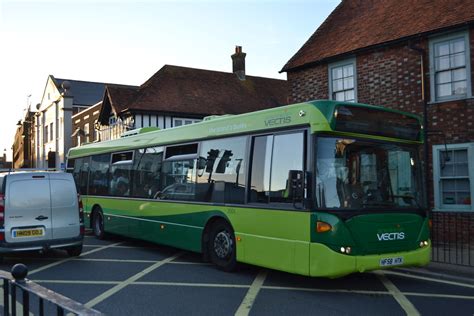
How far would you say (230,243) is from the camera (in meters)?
8.66

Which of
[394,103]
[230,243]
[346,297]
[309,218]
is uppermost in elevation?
[394,103]

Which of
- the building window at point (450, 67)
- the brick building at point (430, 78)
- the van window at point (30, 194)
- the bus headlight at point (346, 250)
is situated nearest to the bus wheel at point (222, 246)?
the bus headlight at point (346, 250)

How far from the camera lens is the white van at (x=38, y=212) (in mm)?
9367

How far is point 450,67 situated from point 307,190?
7.91 metres

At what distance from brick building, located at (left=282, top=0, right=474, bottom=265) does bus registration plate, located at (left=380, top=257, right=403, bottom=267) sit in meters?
3.37

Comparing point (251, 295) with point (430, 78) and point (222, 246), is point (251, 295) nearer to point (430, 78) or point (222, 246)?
point (222, 246)

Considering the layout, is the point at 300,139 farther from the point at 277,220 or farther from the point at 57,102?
the point at 57,102

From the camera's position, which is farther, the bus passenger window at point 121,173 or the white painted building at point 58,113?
the white painted building at point 58,113

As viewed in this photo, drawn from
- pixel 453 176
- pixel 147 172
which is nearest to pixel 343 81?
pixel 453 176

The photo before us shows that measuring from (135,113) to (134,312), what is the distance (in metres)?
20.4

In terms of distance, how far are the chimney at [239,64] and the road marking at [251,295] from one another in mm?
27145

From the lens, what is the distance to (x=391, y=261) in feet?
23.6

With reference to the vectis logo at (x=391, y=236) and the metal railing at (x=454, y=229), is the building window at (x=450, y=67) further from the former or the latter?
the vectis logo at (x=391, y=236)

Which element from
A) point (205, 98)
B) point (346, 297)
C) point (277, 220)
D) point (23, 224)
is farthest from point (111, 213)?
point (205, 98)
